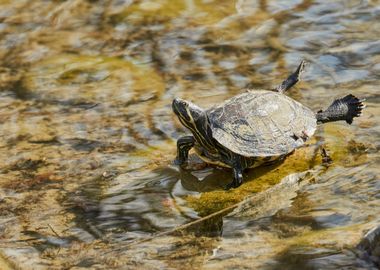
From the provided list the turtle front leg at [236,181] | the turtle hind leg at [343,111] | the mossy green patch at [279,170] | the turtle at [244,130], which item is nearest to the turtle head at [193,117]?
the turtle at [244,130]

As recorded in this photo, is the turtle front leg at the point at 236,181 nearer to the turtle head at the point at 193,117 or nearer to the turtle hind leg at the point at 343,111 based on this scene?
the turtle head at the point at 193,117

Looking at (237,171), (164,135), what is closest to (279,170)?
(237,171)

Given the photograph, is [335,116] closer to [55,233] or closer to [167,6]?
[55,233]

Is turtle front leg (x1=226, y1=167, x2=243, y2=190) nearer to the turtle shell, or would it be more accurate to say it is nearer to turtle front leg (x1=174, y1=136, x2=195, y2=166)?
the turtle shell

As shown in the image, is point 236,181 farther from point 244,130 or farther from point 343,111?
point 343,111

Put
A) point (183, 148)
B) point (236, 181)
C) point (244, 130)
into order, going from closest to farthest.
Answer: point (236, 181)
point (244, 130)
point (183, 148)

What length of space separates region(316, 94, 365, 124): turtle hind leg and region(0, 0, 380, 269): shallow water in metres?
0.19

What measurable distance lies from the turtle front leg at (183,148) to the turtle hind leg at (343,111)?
44.2 inches

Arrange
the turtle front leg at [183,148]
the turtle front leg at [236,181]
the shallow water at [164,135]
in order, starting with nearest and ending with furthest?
the shallow water at [164,135] → the turtle front leg at [236,181] → the turtle front leg at [183,148]

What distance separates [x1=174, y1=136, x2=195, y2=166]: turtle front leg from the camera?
589 centimetres

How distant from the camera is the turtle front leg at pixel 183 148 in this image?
589cm

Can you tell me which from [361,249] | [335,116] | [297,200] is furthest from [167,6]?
[361,249]

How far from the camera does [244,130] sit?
18.7 ft

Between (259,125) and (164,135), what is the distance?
1.18m
